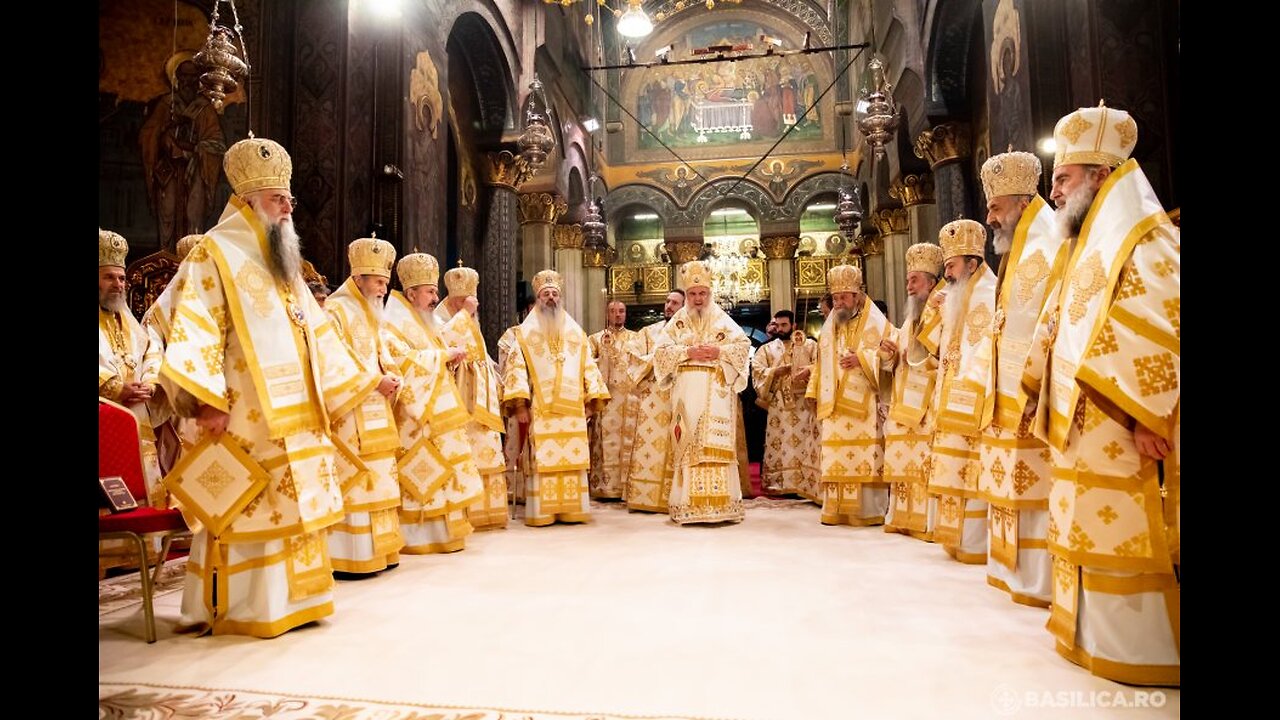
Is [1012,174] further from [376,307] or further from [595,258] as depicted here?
[595,258]

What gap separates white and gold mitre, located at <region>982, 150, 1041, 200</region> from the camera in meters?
3.99

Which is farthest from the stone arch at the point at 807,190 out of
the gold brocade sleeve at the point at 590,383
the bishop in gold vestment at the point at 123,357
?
the bishop in gold vestment at the point at 123,357

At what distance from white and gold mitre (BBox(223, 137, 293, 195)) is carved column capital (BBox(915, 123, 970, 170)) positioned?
9148 millimetres

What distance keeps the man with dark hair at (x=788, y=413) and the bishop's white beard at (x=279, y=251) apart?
5824 mm

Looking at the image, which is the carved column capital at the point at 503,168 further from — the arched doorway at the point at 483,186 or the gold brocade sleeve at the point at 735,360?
the gold brocade sleeve at the point at 735,360

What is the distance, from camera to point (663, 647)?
123 inches

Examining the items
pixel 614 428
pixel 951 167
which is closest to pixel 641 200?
pixel 951 167

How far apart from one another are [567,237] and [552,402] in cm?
1242

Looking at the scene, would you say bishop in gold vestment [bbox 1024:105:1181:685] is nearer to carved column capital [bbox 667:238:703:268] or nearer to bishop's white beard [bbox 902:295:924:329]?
bishop's white beard [bbox 902:295:924:329]

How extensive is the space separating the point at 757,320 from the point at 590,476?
14452 millimetres

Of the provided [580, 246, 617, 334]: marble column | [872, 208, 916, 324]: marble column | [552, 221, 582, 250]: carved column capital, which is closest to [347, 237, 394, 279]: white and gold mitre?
[872, 208, 916, 324]: marble column

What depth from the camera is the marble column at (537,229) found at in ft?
52.3

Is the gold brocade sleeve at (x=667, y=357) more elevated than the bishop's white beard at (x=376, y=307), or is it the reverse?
the bishop's white beard at (x=376, y=307)
